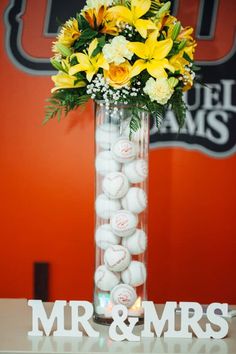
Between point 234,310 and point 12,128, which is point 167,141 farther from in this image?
point 234,310

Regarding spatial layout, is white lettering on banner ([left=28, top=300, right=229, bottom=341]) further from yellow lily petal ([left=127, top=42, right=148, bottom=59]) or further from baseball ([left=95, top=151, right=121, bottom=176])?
yellow lily petal ([left=127, top=42, right=148, bottom=59])

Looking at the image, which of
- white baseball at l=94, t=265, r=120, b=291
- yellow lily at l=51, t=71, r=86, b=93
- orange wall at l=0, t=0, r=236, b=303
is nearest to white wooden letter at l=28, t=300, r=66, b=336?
white baseball at l=94, t=265, r=120, b=291

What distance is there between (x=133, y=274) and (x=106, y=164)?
0.31 m

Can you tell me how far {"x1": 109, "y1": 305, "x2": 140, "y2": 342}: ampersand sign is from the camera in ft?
4.85

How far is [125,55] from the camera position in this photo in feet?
5.04

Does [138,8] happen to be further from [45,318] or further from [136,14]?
[45,318]

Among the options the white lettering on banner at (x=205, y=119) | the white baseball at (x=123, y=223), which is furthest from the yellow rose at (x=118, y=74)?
the white lettering on banner at (x=205, y=119)

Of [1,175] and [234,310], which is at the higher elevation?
[1,175]

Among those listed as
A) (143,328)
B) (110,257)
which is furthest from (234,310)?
(110,257)

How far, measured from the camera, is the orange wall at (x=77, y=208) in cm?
313

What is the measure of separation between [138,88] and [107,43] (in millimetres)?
148

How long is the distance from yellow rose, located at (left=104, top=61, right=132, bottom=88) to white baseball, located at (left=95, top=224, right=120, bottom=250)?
38cm

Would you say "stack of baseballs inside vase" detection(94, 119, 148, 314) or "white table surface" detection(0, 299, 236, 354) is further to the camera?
"stack of baseballs inside vase" detection(94, 119, 148, 314)

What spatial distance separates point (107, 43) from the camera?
1584 millimetres
